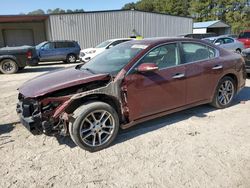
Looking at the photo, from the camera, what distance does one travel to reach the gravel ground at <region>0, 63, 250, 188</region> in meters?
3.13

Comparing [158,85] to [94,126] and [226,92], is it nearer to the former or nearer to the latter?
[94,126]

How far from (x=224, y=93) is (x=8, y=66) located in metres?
10.4

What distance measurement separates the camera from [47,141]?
13.9ft

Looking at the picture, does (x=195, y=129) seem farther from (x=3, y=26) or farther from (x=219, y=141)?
(x=3, y=26)

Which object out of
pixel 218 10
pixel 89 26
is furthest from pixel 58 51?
pixel 218 10

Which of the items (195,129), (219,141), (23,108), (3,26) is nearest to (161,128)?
(195,129)

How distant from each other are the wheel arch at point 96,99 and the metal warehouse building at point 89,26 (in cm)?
2013

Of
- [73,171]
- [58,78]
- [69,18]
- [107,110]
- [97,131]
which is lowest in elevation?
[73,171]

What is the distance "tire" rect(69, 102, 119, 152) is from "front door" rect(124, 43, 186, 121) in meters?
0.36

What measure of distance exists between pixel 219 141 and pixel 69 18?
21174 millimetres

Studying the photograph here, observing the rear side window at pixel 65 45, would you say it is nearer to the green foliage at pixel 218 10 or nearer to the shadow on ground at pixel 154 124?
the shadow on ground at pixel 154 124

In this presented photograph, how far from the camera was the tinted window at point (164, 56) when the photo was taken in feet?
14.4

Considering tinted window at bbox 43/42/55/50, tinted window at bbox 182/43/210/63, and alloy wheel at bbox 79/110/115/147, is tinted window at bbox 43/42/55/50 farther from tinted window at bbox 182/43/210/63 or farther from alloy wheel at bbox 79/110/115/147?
alloy wheel at bbox 79/110/115/147

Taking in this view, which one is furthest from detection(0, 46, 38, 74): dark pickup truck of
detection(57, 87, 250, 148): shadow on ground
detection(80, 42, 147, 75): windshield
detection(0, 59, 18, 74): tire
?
detection(57, 87, 250, 148): shadow on ground
